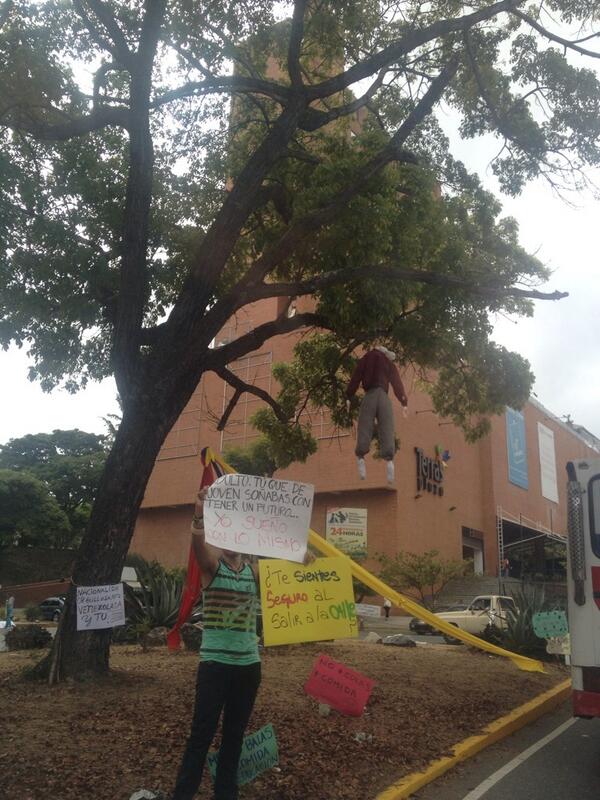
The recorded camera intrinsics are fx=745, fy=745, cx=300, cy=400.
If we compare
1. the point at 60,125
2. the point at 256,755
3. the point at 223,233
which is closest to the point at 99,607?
the point at 256,755

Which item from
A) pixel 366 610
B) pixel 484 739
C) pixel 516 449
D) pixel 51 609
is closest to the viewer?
pixel 484 739

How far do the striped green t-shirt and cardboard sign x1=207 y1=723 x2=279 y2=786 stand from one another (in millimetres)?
886

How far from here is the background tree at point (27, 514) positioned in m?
45.7

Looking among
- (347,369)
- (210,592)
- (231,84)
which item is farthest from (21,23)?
(210,592)

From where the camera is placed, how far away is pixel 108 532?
7605mm

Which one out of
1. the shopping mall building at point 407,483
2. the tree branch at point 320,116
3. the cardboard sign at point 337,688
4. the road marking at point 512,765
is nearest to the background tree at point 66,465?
the shopping mall building at point 407,483

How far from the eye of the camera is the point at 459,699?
27.7ft

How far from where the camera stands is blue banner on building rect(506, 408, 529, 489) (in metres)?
45.1

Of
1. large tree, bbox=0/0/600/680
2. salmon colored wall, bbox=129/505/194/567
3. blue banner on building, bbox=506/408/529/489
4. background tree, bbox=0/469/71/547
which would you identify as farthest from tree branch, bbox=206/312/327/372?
background tree, bbox=0/469/71/547

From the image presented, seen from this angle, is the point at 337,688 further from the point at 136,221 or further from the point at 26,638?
the point at 26,638

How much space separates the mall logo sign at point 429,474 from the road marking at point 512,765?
26990 mm

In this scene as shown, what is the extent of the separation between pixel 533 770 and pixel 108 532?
14.9ft

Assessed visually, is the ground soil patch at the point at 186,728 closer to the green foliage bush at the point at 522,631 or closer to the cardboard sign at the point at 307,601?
the cardboard sign at the point at 307,601

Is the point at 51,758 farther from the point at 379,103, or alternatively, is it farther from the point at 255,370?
the point at 255,370
